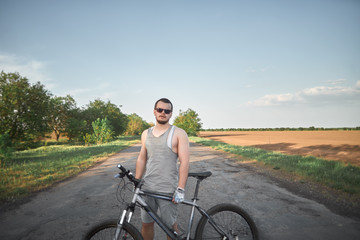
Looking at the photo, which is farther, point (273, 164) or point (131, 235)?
point (273, 164)

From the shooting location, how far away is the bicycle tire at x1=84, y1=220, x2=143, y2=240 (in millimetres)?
2029

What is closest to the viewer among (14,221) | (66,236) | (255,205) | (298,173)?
(66,236)

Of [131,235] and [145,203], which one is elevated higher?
[145,203]

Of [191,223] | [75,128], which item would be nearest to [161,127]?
[191,223]

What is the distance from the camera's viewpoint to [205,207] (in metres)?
4.60

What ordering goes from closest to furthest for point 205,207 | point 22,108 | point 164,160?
1. point 164,160
2. point 205,207
3. point 22,108

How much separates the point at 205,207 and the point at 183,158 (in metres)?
3.03

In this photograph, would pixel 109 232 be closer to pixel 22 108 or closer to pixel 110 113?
pixel 22 108

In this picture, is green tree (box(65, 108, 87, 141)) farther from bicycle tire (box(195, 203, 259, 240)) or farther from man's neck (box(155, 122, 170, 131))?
bicycle tire (box(195, 203, 259, 240))

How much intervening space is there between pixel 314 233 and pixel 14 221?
613 cm

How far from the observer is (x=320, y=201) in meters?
5.13

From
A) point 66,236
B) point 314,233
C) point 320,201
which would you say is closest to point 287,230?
point 314,233

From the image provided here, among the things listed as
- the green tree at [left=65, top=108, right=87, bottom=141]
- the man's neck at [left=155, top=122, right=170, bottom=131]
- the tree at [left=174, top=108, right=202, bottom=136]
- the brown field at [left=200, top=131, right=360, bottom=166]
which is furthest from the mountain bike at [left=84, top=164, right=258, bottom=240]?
the tree at [left=174, top=108, right=202, bottom=136]

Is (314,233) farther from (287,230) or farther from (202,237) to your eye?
(202,237)
